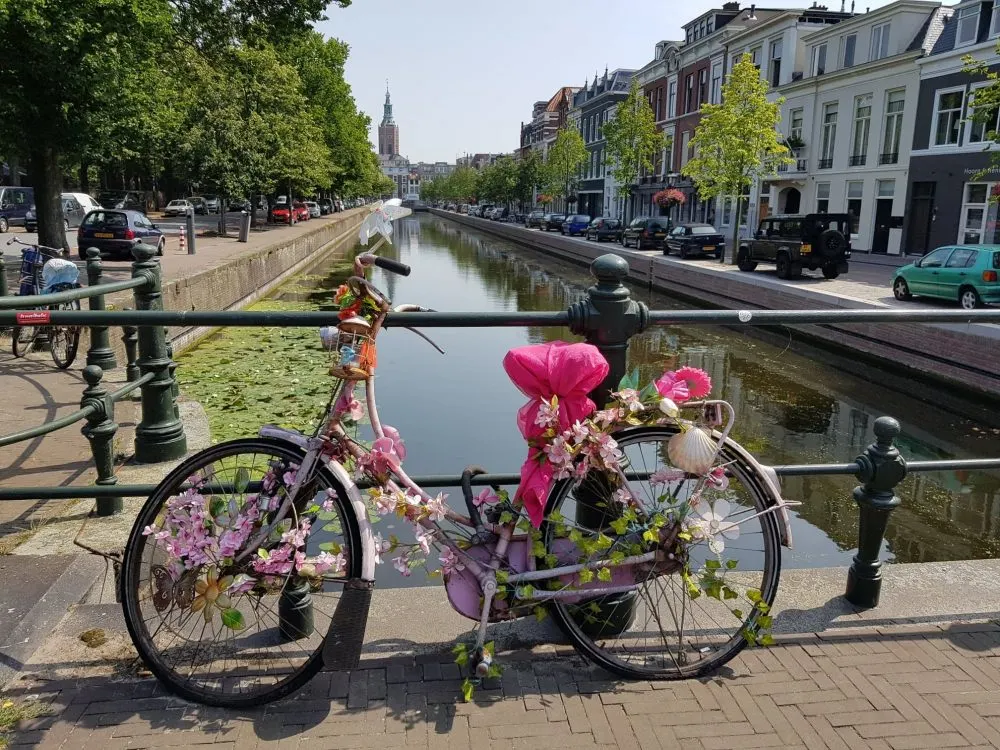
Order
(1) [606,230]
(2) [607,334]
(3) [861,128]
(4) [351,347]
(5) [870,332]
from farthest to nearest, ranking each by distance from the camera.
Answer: (1) [606,230] < (3) [861,128] < (5) [870,332] < (2) [607,334] < (4) [351,347]

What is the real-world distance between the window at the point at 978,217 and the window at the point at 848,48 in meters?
9.73

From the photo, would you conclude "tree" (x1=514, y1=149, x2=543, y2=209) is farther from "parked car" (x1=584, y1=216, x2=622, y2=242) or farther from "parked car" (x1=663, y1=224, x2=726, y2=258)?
"parked car" (x1=663, y1=224, x2=726, y2=258)

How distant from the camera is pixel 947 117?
26.8 m

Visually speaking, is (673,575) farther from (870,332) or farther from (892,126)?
(892,126)

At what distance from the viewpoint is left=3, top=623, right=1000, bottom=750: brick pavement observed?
2305 mm

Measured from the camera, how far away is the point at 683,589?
2.80 m

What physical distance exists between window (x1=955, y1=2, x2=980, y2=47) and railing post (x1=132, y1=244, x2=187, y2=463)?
92.9ft

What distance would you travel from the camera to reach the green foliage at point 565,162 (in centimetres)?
6581

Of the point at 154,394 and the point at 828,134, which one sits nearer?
the point at 154,394

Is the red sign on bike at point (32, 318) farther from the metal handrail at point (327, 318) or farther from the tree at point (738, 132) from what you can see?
the tree at point (738, 132)

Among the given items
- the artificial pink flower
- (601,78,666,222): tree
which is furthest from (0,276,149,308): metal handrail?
(601,78,666,222): tree

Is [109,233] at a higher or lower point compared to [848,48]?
lower

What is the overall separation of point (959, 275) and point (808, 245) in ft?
21.3

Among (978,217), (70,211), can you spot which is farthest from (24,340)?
(70,211)
